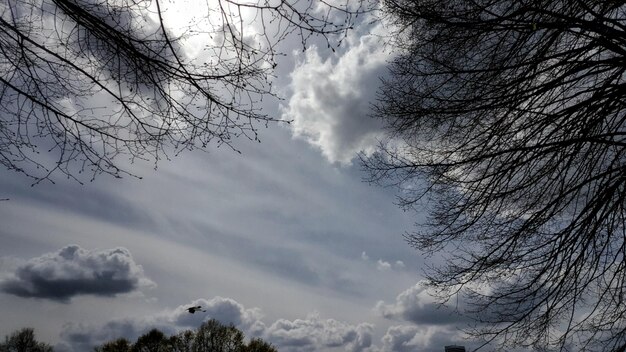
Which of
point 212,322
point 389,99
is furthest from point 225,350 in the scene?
point 389,99

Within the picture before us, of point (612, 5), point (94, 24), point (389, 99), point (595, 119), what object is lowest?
point (94, 24)

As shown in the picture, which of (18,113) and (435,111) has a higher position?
(435,111)

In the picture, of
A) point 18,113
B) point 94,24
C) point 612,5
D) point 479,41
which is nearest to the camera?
point 94,24

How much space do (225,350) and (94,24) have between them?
1326 inches

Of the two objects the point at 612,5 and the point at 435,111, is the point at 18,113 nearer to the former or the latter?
the point at 435,111

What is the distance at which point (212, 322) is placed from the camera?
34594mm

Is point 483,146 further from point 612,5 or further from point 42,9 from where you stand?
point 42,9

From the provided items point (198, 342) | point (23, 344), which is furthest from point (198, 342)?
point (23, 344)

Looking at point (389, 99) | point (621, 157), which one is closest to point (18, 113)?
point (389, 99)

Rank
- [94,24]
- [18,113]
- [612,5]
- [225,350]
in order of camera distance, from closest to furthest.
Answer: [94,24], [18,113], [612,5], [225,350]

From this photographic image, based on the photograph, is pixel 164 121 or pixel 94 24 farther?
pixel 164 121

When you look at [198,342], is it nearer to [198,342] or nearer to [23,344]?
[198,342]

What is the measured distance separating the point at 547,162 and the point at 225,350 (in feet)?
107

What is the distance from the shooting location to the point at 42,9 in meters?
3.28
